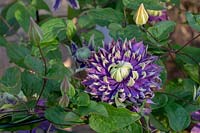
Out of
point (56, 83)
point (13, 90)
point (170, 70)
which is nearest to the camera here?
point (13, 90)

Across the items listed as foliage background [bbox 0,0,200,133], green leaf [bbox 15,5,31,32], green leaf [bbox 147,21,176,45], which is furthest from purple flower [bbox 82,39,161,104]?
foliage background [bbox 0,0,200,133]

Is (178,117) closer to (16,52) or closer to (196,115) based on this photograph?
(196,115)

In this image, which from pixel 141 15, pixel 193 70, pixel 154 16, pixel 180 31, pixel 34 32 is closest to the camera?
pixel 34 32

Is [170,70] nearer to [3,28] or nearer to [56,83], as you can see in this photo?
[3,28]

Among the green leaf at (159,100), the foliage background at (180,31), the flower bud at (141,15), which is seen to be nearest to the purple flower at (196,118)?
the green leaf at (159,100)

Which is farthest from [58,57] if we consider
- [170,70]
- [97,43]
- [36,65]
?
[170,70]

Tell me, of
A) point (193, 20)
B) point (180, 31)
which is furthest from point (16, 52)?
point (180, 31)

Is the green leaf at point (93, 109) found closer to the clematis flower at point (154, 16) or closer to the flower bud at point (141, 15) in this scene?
the flower bud at point (141, 15)
